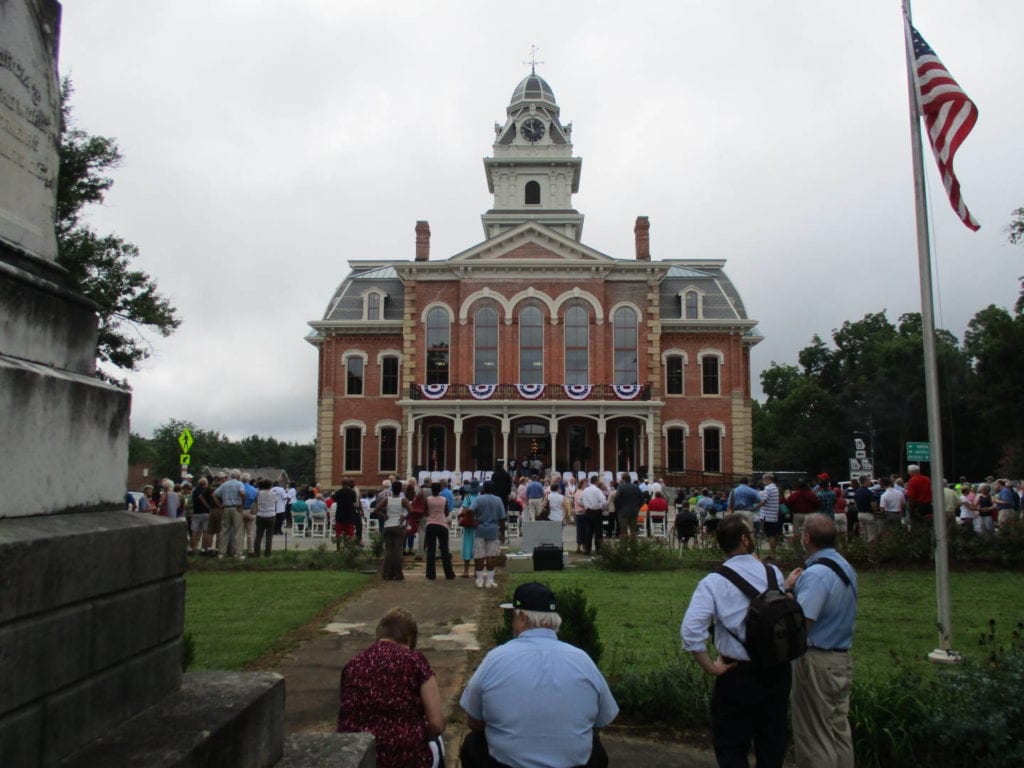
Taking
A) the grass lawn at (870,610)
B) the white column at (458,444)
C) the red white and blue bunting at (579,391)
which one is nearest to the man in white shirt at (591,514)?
the grass lawn at (870,610)

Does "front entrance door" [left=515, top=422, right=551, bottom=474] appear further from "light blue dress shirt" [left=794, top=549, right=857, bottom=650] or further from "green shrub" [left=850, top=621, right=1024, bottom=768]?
"light blue dress shirt" [left=794, top=549, right=857, bottom=650]

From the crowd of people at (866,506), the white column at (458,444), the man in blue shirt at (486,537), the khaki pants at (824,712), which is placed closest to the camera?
the khaki pants at (824,712)

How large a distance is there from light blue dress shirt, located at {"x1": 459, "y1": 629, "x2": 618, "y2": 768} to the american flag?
7821 mm

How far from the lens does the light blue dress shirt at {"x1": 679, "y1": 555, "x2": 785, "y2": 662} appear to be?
14.8 feet

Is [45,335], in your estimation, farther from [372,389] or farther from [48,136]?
[372,389]

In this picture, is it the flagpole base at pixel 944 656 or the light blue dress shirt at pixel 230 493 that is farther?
the light blue dress shirt at pixel 230 493

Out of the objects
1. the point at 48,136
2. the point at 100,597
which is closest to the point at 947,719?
the point at 100,597

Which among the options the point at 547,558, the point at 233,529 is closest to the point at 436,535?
the point at 547,558

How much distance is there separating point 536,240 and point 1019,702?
3679cm

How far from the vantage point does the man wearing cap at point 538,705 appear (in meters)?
3.54

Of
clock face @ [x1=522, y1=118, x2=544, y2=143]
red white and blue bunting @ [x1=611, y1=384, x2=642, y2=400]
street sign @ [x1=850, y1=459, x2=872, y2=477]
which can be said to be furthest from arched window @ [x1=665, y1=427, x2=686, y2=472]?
clock face @ [x1=522, y1=118, x2=544, y2=143]

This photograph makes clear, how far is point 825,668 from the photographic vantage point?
489 centimetres

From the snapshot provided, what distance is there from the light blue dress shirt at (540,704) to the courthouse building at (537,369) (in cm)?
3498

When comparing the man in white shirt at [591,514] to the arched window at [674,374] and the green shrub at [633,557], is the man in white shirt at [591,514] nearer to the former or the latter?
the green shrub at [633,557]
